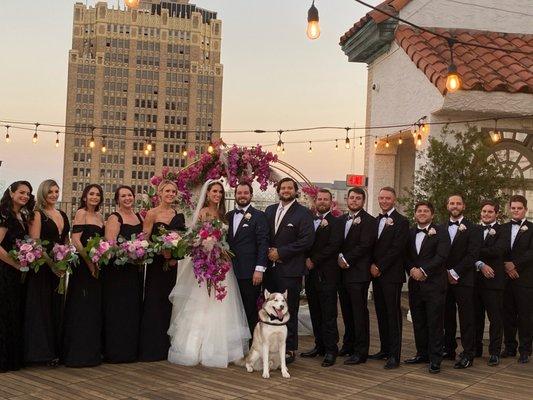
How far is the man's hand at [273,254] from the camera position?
7.40 m

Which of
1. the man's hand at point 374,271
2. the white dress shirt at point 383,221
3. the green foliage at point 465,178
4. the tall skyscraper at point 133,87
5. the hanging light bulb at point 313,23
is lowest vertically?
the man's hand at point 374,271

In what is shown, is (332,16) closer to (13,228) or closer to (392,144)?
(392,144)

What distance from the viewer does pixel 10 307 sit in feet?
22.5

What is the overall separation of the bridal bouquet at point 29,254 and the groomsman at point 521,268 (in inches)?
208

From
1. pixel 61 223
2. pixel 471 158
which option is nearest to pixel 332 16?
pixel 471 158

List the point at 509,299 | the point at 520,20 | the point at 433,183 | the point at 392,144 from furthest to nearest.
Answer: the point at 392,144
the point at 520,20
the point at 433,183
the point at 509,299

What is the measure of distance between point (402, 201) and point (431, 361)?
14.1 ft

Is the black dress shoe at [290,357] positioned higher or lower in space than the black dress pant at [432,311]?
lower

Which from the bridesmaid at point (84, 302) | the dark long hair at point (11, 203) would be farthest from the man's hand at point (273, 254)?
the dark long hair at point (11, 203)

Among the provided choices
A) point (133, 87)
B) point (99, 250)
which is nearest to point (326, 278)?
point (99, 250)

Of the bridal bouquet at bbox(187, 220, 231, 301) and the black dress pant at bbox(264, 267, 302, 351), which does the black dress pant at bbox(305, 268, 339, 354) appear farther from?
the bridal bouquet at bbox(187, 220, 231, 301)

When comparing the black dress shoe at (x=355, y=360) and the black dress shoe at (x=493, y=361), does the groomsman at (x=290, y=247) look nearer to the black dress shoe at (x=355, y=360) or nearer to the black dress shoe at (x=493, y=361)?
the black dress shoe at (x=355, y=360)

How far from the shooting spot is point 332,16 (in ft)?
54.2

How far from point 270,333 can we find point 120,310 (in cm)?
179
